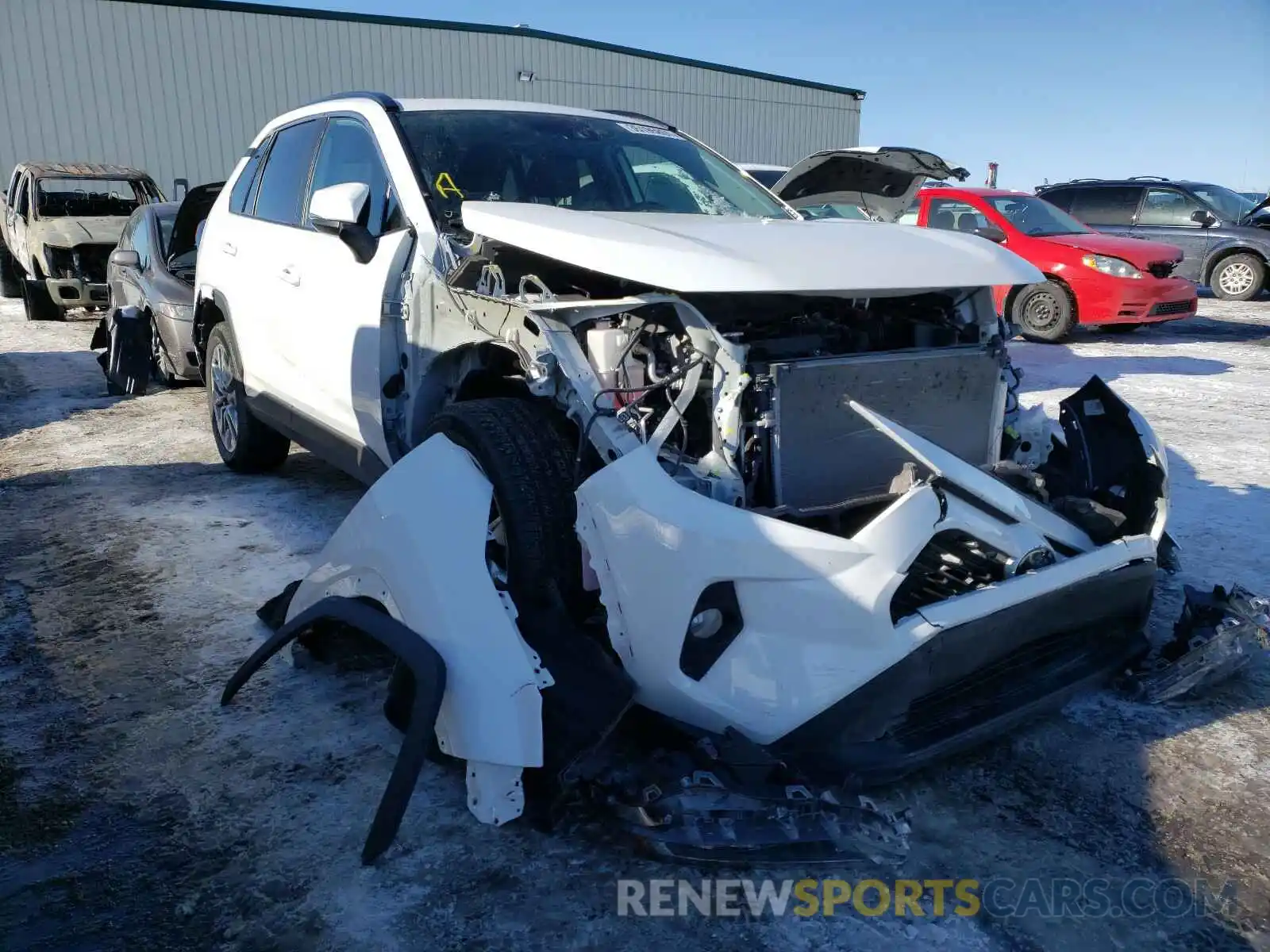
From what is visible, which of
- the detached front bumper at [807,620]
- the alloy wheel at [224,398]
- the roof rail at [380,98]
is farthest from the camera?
the alloy wheel at [224,398]

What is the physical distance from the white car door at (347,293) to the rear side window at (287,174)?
14 centimetres

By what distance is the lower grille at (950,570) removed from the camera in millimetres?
2500

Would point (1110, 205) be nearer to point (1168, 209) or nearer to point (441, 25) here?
point (1168, 209)

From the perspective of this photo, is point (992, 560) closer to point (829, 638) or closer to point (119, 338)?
point (829, 638)

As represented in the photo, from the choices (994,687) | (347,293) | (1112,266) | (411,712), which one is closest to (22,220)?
(347,293)

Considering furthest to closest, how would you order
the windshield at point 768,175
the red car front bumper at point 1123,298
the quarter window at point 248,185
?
the windshield at point 768,175 < the red car front bumper at point 1123,298 < the quarter window at point 248,185

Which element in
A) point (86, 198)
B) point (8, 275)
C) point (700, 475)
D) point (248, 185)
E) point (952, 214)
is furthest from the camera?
point (8, 275)

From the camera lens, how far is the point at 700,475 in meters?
2.48

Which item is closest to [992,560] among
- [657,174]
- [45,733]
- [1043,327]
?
[657,174]

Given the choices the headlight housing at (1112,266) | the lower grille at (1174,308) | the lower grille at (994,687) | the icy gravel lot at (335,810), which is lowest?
the icy gravel lot at (335,810)

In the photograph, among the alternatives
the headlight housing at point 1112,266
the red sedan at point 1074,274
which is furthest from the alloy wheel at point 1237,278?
the headlight housing at point 1112,266

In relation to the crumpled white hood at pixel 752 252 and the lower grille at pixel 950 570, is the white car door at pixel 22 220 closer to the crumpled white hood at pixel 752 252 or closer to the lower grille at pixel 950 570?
the crumpled white hood at pixel 752 252

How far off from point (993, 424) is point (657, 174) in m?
1.91

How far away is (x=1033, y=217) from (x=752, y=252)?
9.33 metres
